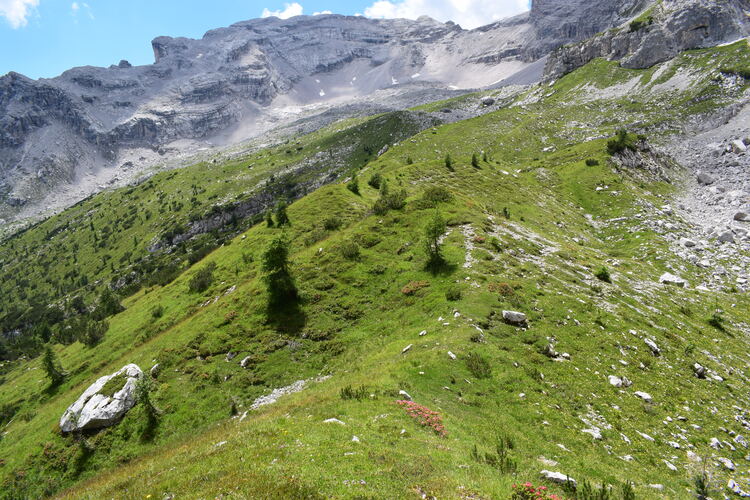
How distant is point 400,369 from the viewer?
68.4 feet

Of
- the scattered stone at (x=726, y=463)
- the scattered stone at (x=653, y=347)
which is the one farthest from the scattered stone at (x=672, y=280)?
the scattered stone at (x=726, y=463)

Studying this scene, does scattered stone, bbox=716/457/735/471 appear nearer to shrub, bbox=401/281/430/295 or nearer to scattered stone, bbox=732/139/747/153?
shrub, bbox=401/281/430/295

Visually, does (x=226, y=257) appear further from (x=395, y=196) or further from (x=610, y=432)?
(x=610, y=432)

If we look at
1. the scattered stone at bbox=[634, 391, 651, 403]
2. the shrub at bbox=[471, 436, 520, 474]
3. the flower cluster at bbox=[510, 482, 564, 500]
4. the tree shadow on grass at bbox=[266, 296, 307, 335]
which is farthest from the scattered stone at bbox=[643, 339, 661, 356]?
the tree shadow on grass at bbox=[266, 296, 307, 335]

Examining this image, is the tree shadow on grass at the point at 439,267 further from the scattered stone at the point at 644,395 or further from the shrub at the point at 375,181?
the shrub at the point at 375,181

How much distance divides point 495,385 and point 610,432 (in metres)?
5.75

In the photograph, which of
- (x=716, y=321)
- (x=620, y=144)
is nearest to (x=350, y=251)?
(x=716, y=321)

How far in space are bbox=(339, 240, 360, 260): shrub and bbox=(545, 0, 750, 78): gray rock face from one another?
167 meters

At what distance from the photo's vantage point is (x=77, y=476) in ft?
76.1

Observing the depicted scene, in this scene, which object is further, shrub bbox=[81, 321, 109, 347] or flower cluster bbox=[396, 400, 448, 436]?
shrub bbox=[81, 321, 109, 347]

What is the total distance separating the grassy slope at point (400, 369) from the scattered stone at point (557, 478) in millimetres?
739

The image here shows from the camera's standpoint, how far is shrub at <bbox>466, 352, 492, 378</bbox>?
20203 mm

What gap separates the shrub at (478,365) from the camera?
66.3 ft

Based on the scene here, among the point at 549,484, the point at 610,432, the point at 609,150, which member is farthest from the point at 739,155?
the point at 549,484
